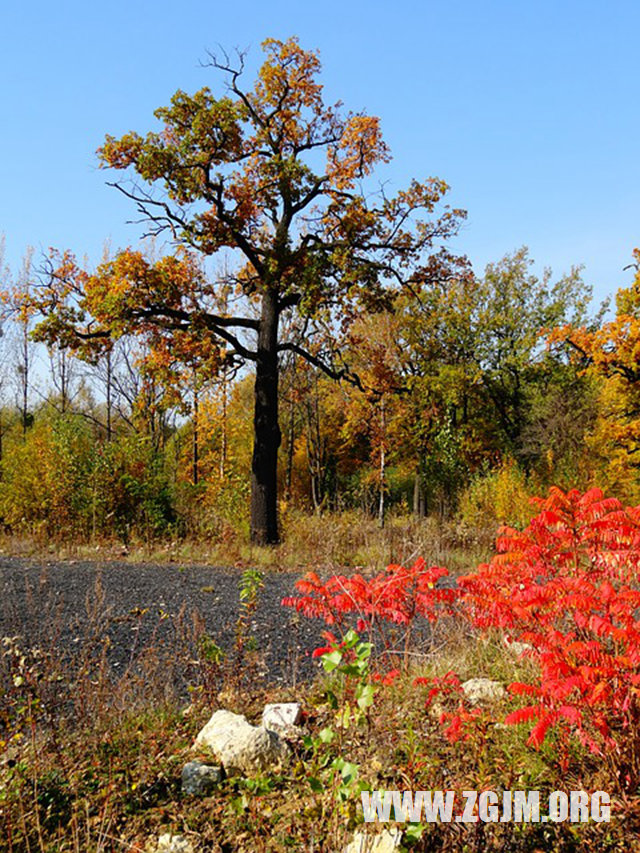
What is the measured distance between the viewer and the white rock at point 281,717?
11.4 feet

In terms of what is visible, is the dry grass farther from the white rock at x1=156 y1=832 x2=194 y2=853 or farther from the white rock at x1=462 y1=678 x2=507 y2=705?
the white rock at x1=156 y1=832 x2=194 y2=853

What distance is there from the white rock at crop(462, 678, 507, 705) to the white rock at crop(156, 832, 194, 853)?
6.20ft

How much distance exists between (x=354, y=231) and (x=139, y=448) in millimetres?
6350

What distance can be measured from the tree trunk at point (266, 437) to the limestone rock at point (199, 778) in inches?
342

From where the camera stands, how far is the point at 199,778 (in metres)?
2.90

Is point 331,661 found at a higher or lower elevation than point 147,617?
higher

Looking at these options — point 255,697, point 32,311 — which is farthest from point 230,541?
point 255,697

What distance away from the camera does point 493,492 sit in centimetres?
1680

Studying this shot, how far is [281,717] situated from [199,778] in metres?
0.76

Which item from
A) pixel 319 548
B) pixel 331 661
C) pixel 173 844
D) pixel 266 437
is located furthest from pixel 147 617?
pixel 266 437

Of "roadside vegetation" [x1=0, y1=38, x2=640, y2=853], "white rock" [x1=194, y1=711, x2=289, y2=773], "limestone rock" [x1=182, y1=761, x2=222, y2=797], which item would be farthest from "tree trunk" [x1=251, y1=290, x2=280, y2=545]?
"limestone rock" [x1=182, y1=761, x2=222, y2=797]

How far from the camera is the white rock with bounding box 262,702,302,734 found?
11.4 feet

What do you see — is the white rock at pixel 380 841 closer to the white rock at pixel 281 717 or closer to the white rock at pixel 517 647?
the white rock at pixel 281 717

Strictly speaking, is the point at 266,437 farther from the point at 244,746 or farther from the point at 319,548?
the point at 244,746
